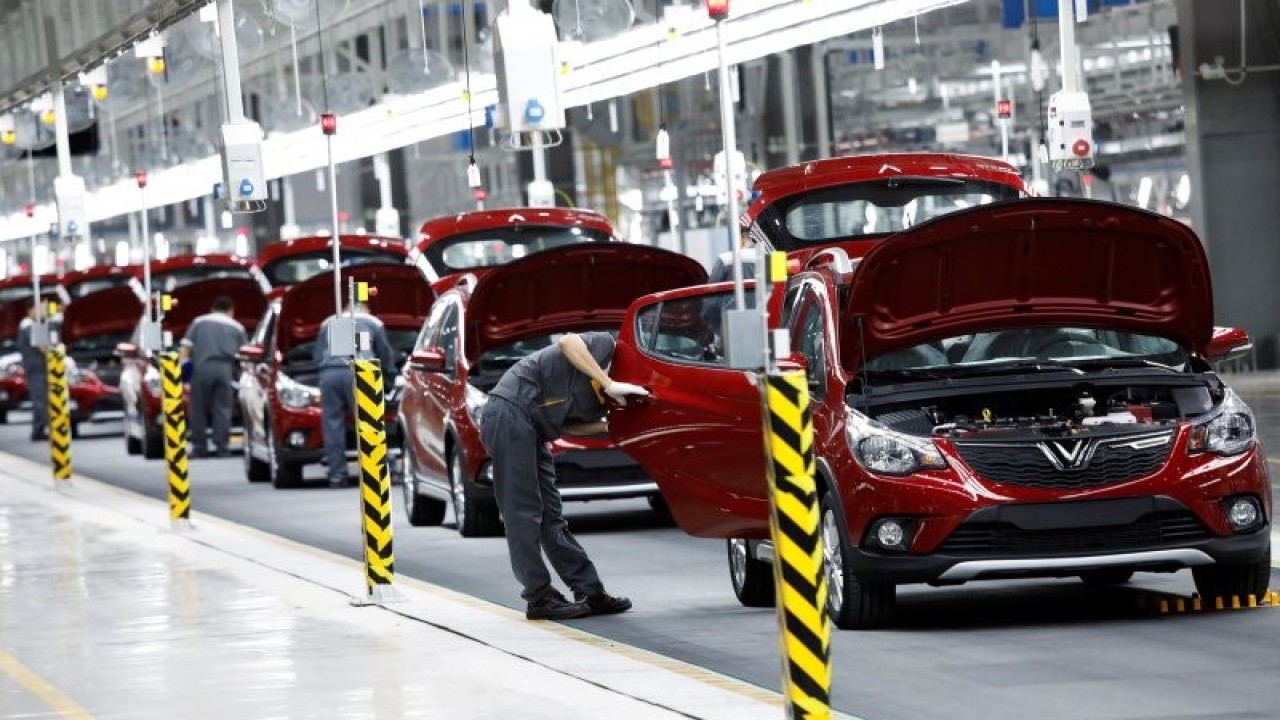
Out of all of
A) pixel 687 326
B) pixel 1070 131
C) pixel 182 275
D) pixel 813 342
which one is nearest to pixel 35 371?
pixel 182 275

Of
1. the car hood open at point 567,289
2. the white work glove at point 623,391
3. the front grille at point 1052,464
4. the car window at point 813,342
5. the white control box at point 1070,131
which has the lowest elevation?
the front grille at point 1052,464

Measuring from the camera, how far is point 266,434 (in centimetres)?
2328

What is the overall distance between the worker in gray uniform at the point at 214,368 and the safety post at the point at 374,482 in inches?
500

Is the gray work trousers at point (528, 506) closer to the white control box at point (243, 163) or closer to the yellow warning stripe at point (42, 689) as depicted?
the yellow warning stripe at point (42, 689)

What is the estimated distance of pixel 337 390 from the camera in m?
21.8

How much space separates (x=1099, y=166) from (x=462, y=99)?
8490 millimetres

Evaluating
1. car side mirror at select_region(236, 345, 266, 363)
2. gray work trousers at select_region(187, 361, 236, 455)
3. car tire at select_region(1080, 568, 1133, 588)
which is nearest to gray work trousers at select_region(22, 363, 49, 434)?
gray work trousers at select_region(187, 361, 236, 455)

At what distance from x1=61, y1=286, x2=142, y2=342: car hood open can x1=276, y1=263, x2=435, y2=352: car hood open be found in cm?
999

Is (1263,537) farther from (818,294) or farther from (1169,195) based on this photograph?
(1169,195)

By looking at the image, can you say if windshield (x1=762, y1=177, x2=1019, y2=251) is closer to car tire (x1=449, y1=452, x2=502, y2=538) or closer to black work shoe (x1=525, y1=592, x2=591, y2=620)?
car tire (x1=449, y1=452, x2=502, y2=538)

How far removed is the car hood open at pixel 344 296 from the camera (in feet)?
73.3

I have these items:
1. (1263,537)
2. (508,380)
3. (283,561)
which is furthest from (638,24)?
(1263,537)

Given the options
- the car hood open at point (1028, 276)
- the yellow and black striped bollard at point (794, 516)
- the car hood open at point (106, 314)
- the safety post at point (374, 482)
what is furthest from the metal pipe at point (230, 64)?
the yellow and black striped bollard at point (794, 516)

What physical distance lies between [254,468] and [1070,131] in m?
8.41
